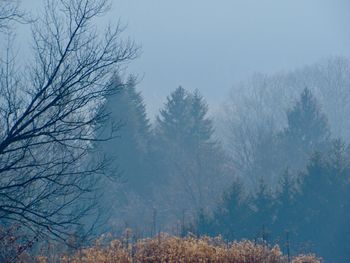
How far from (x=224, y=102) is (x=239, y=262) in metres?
64.6

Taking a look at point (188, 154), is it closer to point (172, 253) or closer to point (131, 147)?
point (131, 147)

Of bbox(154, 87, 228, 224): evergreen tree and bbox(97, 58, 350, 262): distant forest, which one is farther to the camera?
bbox(154, 87, 228, 224): evergreen tree

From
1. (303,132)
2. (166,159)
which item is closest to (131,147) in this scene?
(166,159)

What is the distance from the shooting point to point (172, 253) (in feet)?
43.9

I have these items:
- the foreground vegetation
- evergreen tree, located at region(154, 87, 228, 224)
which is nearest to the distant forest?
evergreen tree, located at region(154, 87, 228, 224)

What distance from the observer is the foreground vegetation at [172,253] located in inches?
522

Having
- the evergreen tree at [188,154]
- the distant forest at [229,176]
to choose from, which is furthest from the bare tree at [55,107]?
the evergreen tree at [188,154]

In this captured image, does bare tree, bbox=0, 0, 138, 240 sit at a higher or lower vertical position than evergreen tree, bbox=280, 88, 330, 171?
lower

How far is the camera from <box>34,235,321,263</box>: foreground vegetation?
13.2m

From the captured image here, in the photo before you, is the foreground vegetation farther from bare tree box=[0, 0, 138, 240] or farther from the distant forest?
the distant forest

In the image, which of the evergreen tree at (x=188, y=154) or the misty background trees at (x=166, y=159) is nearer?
the misty background trees at (x=166, y=159)

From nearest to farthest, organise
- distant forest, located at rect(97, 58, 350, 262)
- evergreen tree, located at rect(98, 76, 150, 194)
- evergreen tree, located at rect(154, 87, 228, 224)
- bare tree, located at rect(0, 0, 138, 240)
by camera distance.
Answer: bare tree, located at rect(0, 0, 138, 240) < distant forest, located at rect(97, 58, 350, 262) < evergreen tree, located at rect(154, 87, 228, 224) < evergreen tree, located at rect(98, 76, 150, 194)

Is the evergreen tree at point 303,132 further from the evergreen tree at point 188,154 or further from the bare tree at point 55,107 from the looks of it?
the bare tree at point 55,107

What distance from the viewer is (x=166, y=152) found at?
45406mm
